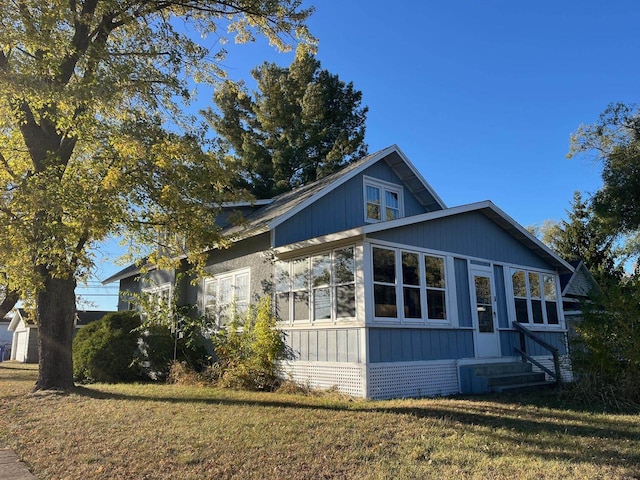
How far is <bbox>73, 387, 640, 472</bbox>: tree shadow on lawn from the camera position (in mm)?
5312

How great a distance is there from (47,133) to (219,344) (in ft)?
20.3

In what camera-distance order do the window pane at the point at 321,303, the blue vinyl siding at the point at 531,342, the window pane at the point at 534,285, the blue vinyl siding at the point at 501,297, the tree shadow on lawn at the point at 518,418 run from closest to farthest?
the tree shadow on lawn at the point at 518,418 < the window pane at the point at 321,303 < the blue vinyl siding at the point at 531,342 < the blue vinyl siding at the point at 501,297 < the window pane at the point at 534,285

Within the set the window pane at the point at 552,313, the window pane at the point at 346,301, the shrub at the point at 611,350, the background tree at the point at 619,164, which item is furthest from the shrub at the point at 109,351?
the background tree at the point at 619,164

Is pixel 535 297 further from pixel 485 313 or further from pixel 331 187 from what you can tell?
pixel 331 187

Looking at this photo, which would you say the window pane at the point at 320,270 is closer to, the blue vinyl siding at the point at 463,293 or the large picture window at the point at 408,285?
the large picture window at the point at 408,285

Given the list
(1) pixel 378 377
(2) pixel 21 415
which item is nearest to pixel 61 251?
(2) pixel 21 415

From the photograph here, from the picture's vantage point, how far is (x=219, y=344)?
1189 centimetres

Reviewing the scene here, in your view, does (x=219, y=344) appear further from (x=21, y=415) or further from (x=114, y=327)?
(x=21, y=415)

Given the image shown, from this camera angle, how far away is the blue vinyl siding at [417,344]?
9352mm

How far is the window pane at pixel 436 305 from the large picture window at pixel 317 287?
2.02m

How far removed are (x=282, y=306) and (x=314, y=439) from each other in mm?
5827

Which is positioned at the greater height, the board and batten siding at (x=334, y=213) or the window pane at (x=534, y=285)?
the board and batten siding at (x=334, y=213)

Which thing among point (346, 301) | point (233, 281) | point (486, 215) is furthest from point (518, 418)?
point (233, 281)

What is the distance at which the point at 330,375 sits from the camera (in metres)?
9.80
